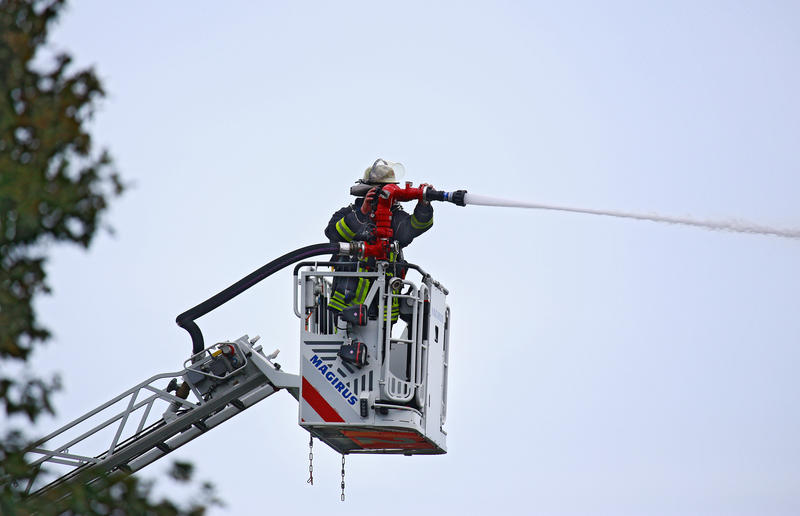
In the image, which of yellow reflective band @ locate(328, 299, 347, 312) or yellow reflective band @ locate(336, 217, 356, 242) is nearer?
yellow reflective band @ locate(328, 299, 347, 312)

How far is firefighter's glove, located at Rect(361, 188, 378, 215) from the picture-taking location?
18.5 m

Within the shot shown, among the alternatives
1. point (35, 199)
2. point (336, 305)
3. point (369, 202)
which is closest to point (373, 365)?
point (336, 305)

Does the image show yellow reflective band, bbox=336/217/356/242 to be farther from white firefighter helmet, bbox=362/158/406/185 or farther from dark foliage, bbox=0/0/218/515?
dark foliage, bbox=0/0/218/515

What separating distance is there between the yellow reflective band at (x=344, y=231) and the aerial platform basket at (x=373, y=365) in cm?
63

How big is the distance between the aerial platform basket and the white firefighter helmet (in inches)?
50.3

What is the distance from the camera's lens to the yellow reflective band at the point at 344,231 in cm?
1873

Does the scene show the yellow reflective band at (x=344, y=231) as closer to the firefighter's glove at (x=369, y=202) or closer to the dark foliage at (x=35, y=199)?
the firefighter's glove at (x=369, y=202)

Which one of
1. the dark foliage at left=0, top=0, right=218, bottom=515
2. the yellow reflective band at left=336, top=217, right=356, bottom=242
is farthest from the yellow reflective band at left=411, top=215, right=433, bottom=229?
the dark foliage at left=0, top=0, right=218, bottom=515

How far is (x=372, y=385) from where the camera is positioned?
699 inches

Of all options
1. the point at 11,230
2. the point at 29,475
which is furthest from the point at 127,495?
the point at 11,230

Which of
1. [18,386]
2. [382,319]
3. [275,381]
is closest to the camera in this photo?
[18,386]

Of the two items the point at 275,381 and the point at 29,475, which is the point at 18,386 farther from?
the point at 275,381

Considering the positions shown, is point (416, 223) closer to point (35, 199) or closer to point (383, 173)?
point (383, 173)

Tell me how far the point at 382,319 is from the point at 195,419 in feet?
9.15
